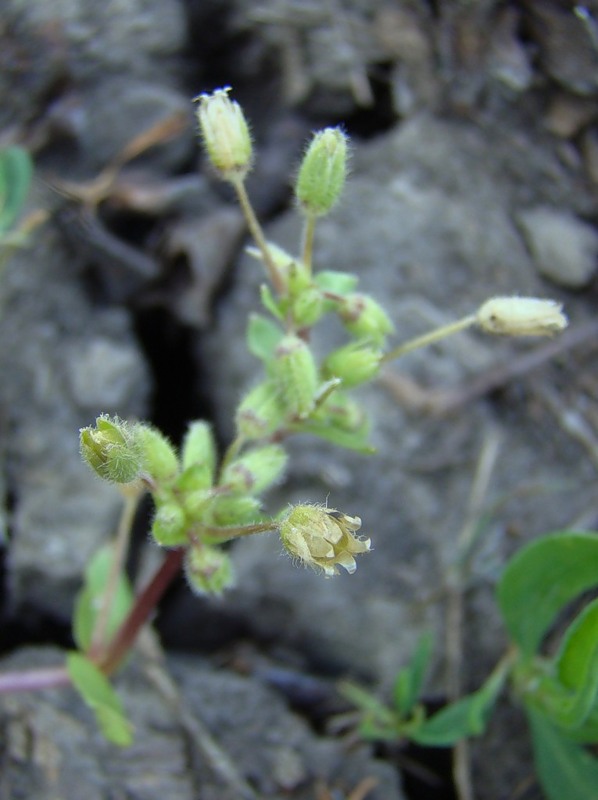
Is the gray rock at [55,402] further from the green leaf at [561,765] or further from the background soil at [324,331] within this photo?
the green leaf at [561,765]

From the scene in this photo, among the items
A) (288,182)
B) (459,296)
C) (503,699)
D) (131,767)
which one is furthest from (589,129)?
(131,767)

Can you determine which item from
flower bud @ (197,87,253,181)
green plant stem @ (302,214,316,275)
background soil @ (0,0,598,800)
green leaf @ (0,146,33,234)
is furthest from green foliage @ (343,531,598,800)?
green leaf @ (0,146,33,234)

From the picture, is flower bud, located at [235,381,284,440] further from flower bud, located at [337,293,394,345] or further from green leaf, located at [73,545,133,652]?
green leaf, located at [73,545,133,652]

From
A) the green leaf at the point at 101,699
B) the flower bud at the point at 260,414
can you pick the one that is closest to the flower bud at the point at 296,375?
the flower bud at the point at 260,414

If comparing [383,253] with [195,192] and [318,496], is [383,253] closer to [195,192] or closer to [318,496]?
[195,192]

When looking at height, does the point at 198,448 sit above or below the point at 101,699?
above

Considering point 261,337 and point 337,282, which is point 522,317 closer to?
point 337,282

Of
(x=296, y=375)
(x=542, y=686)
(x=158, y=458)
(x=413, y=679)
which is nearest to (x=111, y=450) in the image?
(x=158, y=458)
